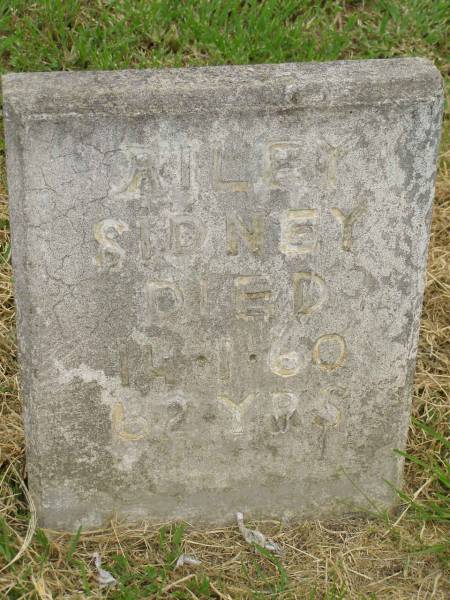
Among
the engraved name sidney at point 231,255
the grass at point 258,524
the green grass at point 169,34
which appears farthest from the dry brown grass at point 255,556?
the green grass at point 169,34

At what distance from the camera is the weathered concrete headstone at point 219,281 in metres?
2.21

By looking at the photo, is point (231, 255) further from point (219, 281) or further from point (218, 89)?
point (218, 89)

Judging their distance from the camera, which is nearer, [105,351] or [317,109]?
[317,109]

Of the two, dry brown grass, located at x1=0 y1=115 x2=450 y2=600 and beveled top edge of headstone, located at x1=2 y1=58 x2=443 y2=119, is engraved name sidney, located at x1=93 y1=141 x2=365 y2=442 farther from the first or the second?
dry brown grass, located at x1=0 y1=115 x2=450 y2=600

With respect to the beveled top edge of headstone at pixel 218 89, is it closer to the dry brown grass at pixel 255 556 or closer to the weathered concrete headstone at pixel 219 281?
the weathered concrete headstone at pixel 219 281

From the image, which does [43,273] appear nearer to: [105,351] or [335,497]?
[105,351]

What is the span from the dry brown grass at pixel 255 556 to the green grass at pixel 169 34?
5.28 ft

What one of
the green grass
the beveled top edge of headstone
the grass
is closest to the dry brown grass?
the grass

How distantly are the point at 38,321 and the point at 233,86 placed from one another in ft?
2.29

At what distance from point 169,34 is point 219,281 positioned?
6.08 ft

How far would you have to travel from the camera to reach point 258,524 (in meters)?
2.67

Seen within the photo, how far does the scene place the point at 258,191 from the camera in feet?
7.50

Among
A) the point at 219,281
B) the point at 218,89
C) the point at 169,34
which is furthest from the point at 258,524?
the point at 169,34

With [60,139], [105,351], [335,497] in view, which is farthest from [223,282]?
[335,497]
